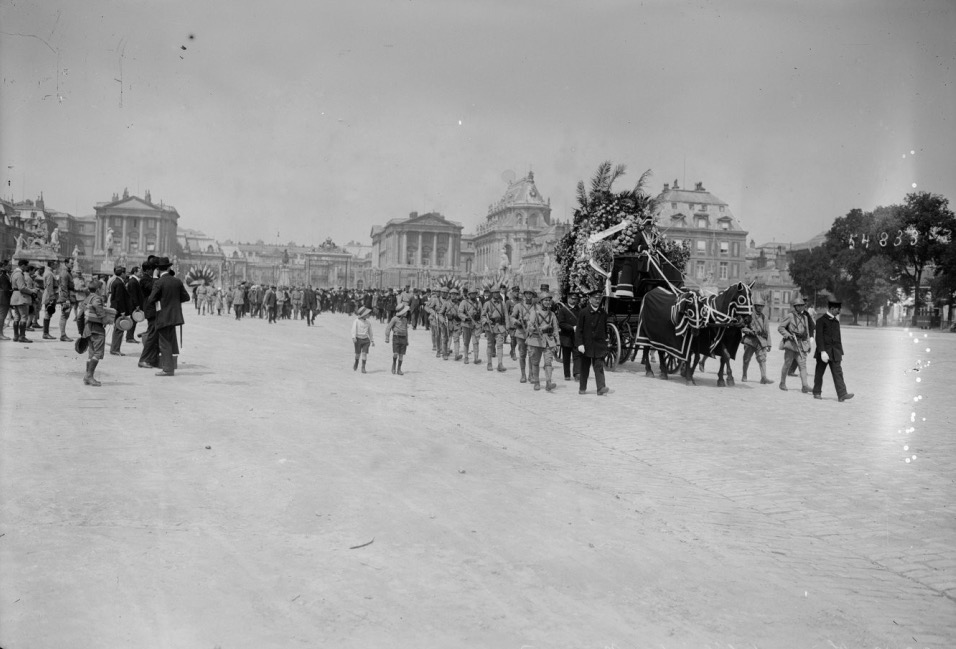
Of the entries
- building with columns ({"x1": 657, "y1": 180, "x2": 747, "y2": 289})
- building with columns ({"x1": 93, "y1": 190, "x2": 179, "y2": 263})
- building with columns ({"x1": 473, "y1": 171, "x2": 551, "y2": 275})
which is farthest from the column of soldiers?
building with columns ({"x1": 93, "y1": 190, "x2": 179, "y2": 263})

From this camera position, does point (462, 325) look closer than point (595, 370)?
No

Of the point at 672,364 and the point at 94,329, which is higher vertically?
the point at 94,329

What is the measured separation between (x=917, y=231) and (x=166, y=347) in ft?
38.4

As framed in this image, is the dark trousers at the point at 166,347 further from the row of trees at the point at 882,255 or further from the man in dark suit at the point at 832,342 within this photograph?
the man in dark suit at the point at 832,342

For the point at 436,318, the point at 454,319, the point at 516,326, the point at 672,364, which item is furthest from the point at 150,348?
the point at 672,364

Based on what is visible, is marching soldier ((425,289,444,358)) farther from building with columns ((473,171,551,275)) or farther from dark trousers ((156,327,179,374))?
building with columns ((473,171,551,275))

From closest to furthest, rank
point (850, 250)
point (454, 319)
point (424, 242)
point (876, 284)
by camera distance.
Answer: point (850, 250), point (876, 284), point (454, 319), point (424, 242)

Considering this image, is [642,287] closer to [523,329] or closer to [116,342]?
[523,329]

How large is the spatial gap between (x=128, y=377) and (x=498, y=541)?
9290mm

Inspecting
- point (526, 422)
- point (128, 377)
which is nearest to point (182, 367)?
point (128, 377)

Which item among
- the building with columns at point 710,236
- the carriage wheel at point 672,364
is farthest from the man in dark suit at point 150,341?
the building with columns at point 710,236

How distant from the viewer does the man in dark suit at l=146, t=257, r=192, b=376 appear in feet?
42.4

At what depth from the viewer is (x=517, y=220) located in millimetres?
105875

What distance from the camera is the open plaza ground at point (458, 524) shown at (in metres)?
4.13
